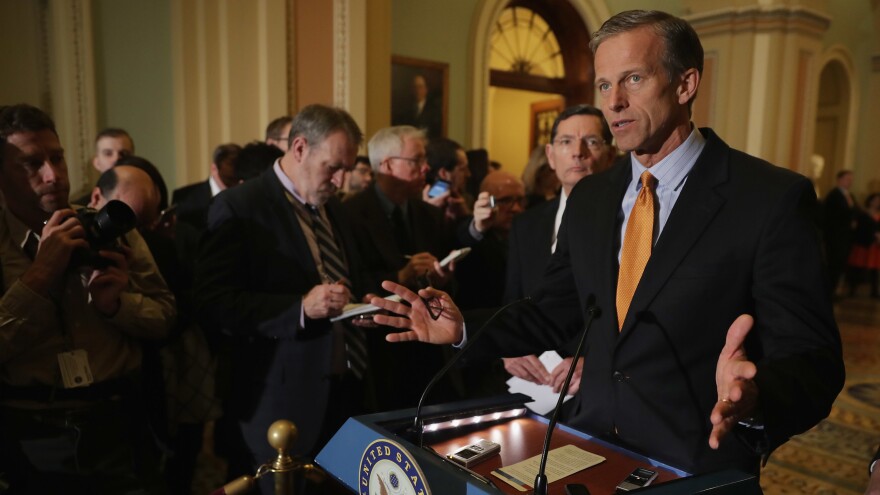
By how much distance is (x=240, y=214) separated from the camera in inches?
82.6

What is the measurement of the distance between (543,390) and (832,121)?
12591mm

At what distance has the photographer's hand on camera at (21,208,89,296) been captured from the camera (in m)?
1.65

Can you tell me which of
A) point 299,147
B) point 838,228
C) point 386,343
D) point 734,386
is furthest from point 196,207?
point 838,228

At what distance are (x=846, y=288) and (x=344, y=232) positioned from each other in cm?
1005

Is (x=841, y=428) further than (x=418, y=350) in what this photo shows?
Yes

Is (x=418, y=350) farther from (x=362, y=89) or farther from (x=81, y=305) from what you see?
(x=362, y=89)

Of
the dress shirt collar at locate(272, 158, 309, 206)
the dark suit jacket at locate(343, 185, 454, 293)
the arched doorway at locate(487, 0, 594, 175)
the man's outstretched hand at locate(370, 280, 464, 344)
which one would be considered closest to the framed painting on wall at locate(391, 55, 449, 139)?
the arched doorway at locate(487, 0, 594, 175)

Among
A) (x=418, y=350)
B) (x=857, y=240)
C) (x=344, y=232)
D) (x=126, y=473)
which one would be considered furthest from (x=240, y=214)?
(x=857, y=240)

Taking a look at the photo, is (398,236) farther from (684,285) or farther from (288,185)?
(684,285)

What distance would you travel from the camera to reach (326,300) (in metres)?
1.94

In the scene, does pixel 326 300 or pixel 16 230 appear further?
pixel 326 300

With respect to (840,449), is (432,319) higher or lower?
higher

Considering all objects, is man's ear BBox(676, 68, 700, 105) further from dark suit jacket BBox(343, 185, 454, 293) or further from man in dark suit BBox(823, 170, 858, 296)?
man in dark suit BBox(823, 170, 858, 296)

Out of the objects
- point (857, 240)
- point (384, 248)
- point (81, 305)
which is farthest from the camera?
point (857, 240)
